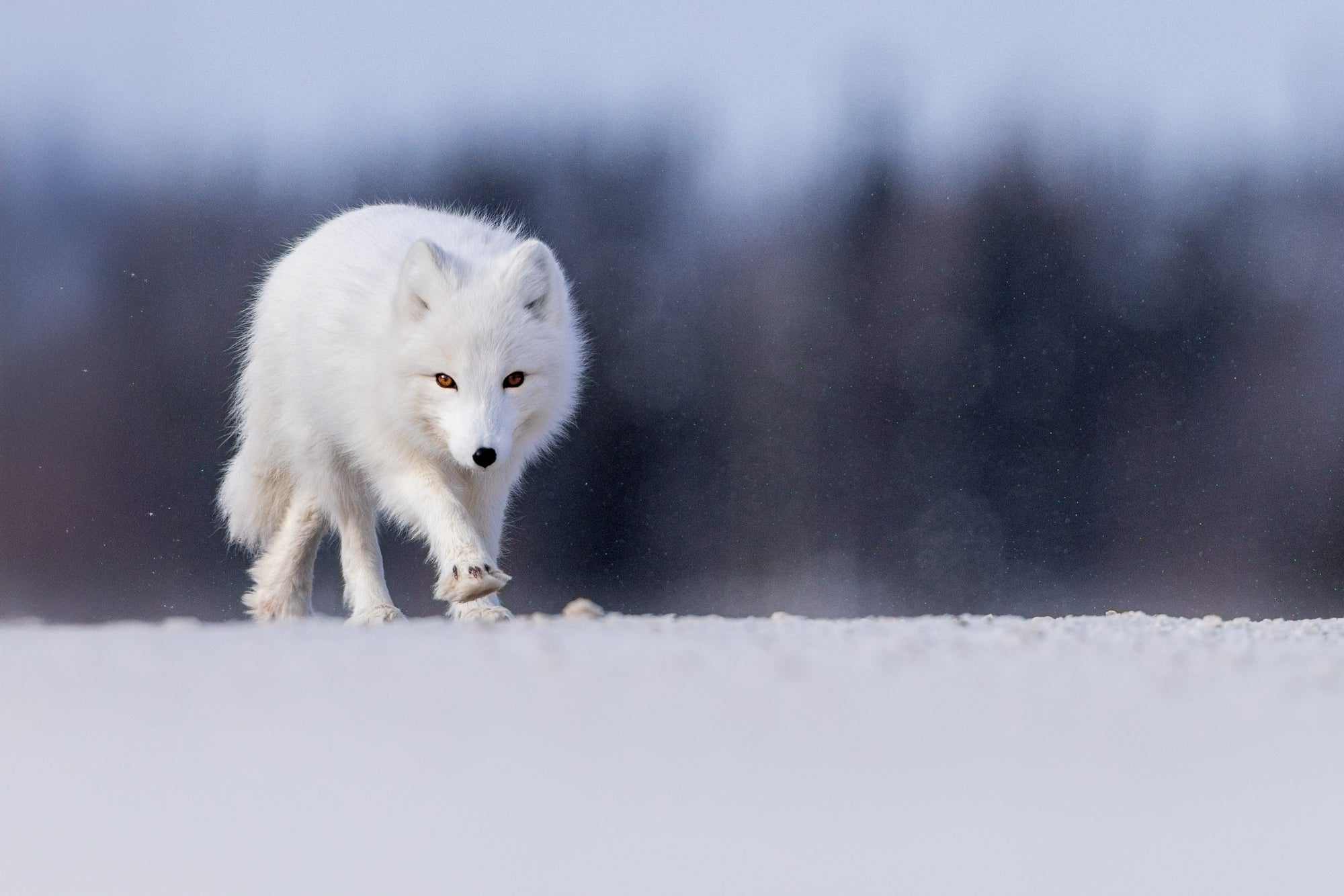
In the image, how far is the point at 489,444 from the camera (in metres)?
4.58

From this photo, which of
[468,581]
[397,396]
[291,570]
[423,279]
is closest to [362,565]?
[291,570]

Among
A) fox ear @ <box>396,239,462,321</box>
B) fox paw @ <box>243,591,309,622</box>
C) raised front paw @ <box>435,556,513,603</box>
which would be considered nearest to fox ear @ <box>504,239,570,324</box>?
fox ear @ <box>396,239,462,321</box>

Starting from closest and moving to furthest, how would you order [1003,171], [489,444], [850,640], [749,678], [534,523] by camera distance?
[749,678] → [850,640] → [489,444] → [534,523] → [1003,171]

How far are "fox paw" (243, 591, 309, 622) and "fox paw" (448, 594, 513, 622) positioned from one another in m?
1.03

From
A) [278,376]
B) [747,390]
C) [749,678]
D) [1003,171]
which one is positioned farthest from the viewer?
[1003,171]

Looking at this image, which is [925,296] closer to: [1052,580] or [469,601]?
[1052,580]

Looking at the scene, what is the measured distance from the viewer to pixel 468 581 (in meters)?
4.51

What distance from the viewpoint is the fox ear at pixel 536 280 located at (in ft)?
16.1

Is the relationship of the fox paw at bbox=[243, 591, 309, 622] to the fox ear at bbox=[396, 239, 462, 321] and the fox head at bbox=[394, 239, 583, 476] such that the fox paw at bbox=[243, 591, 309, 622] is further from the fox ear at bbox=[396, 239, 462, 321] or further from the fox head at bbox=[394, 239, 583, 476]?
A: the fox ear at bbox=[396, 239, 462, 321]

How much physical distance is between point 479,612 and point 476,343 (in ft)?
2.89

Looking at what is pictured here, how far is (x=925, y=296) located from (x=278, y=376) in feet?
36.9

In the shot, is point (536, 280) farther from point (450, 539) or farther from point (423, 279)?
point (450, 539)

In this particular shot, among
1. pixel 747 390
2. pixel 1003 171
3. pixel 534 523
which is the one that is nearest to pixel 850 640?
pixel 534 523

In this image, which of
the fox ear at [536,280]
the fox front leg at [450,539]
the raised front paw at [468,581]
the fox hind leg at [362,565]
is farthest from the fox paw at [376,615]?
the fox ear at [536,280]
